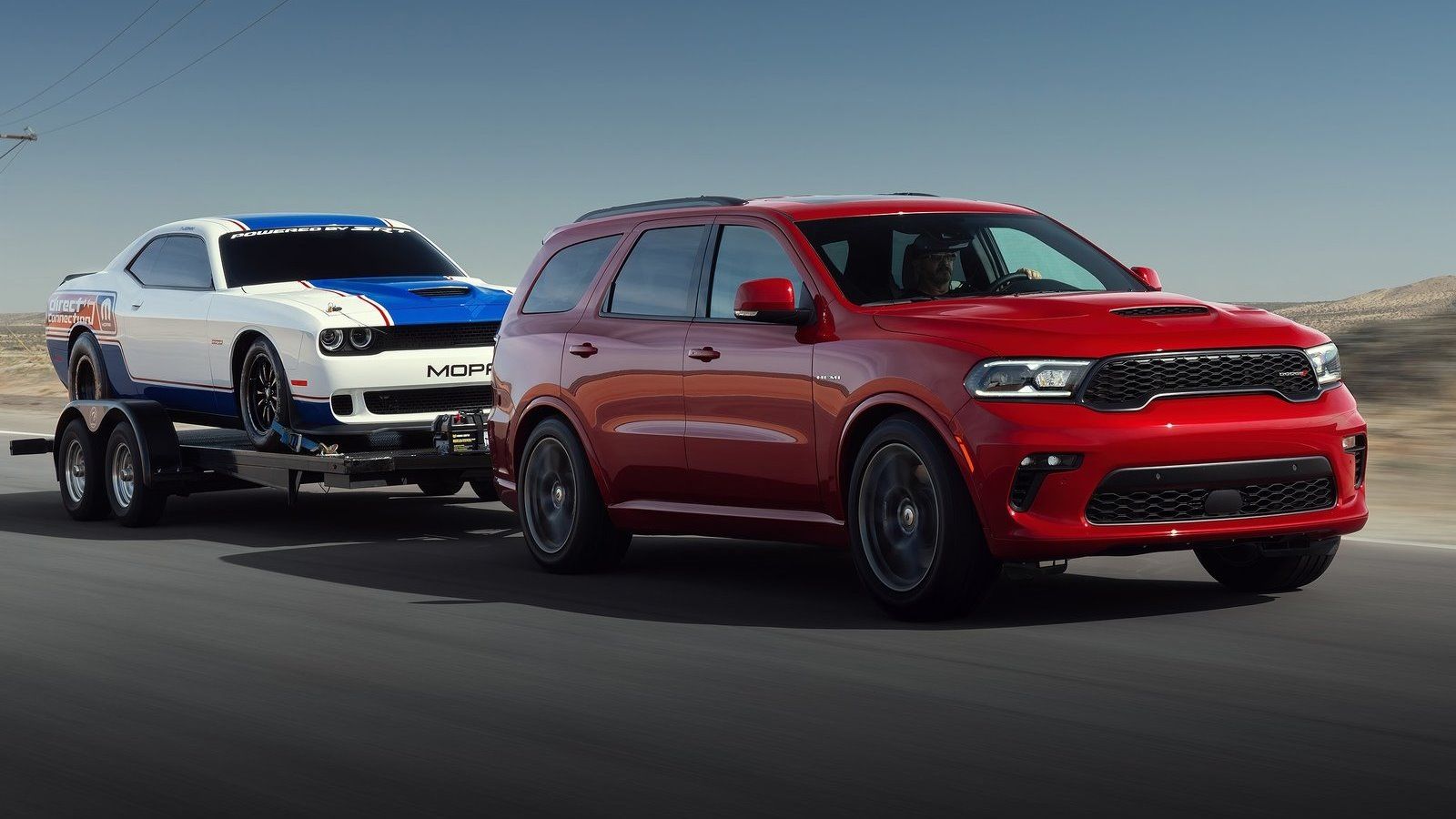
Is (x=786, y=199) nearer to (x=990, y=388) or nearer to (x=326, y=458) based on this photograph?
(x=990, y=388)

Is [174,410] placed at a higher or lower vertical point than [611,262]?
lower

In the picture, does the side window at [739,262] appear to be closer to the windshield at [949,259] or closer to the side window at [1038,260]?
the windshield at [949,259]

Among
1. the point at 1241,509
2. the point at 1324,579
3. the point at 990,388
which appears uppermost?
the point at 990,388

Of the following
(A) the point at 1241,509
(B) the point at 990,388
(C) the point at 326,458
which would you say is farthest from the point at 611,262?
(A) the point at 1241,509

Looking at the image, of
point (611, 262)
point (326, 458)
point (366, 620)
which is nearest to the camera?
point (366, 620)

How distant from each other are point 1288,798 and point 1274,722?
913mm

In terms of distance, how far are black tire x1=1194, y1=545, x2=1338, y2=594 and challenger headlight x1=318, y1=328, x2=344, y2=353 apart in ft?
17.5

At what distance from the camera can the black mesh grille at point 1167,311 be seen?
7785 mm

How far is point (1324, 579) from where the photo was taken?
29.8 ft

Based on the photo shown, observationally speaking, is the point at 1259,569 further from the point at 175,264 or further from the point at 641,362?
the point at 175,264

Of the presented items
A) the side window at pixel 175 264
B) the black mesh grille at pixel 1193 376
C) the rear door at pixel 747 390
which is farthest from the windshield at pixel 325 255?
the black mesh grille at pixel 1193 376

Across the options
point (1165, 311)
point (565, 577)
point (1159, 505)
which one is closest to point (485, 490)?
point (565, 577)

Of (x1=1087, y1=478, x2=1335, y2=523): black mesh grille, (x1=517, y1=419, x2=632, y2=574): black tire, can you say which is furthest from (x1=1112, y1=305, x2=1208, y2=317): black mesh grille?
(x1=517, y1=419, x2=632, y2=574): black tire

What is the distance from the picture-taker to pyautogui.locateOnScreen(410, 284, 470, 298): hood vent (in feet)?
39.7
